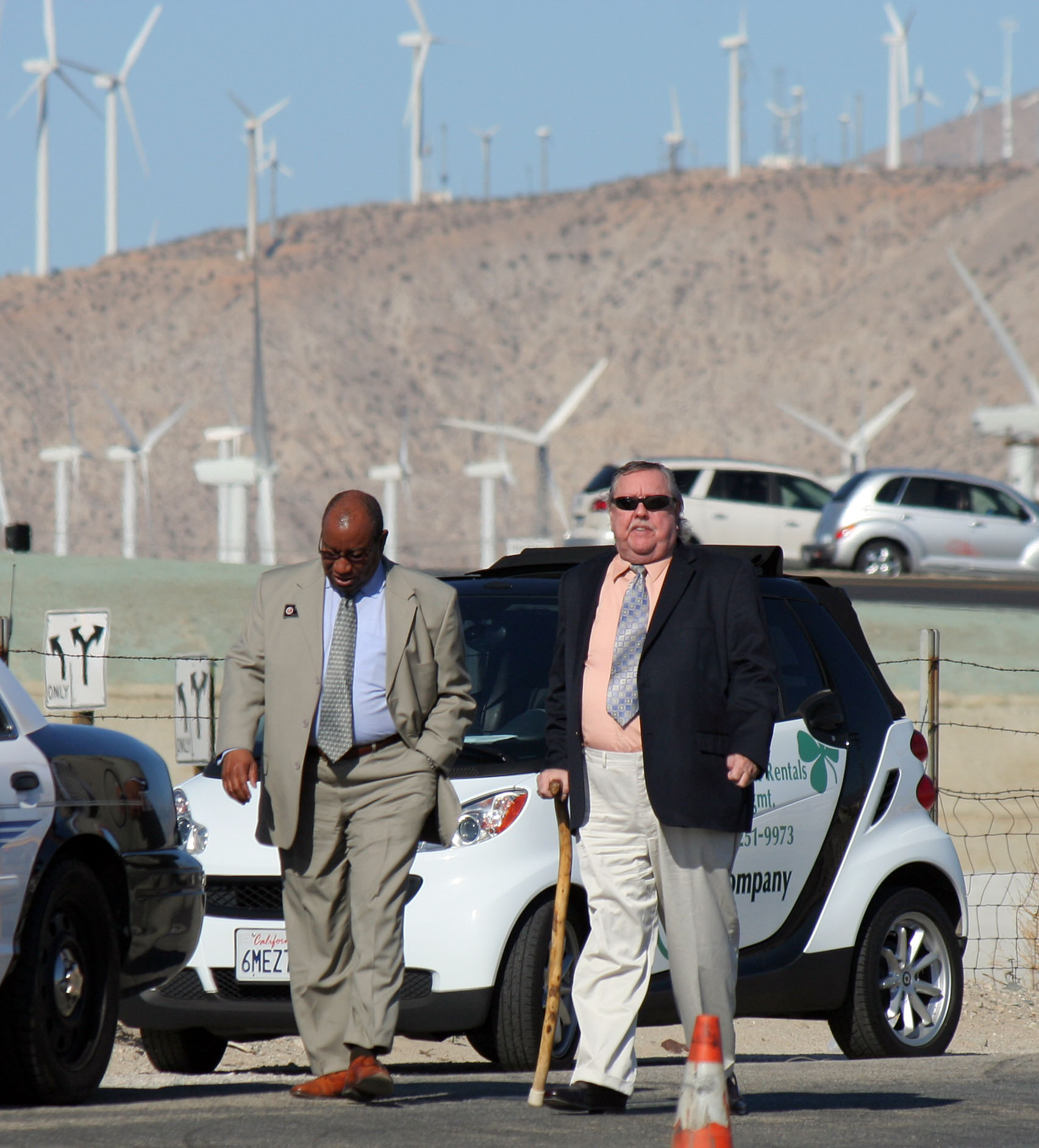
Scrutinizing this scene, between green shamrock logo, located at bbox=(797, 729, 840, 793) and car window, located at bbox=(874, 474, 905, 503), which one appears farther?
car window, located at bbox=(874, 474, 905, 503)

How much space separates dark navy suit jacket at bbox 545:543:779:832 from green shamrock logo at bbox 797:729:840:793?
2.09 m

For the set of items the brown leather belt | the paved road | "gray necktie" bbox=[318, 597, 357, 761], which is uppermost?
"gray necktie" bbox=[318, 597, 357, 761]

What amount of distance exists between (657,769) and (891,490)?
82.8 feet

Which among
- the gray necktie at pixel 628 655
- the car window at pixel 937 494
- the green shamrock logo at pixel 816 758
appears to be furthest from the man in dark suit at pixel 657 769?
the car window at pixel 937 494

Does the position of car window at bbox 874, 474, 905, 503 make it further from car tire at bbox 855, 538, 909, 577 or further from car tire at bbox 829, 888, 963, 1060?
car tire at bbox 829, 888, 963, 1060

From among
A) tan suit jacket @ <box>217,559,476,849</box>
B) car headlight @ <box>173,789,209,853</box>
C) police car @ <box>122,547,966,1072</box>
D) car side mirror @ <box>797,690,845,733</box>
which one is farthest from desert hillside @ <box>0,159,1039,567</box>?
tan suit jacket @ <box>217,559,476,849</box>

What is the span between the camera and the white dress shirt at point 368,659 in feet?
20.5

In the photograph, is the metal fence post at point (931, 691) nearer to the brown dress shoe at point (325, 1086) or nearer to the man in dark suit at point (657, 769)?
the man in dark suit at point (657, 769)

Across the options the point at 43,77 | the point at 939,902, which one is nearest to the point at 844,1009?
the point at 939,902

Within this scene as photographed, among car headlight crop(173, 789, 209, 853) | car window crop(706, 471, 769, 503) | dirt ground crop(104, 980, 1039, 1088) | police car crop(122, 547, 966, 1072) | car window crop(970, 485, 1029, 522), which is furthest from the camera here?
car window crop(706, 471, 769, 503)

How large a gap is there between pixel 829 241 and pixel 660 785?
139263mm

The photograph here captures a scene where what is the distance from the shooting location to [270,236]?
16300cm

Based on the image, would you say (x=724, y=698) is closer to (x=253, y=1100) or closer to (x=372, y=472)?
(x=253, y=1100)

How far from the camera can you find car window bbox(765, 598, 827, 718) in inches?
321
